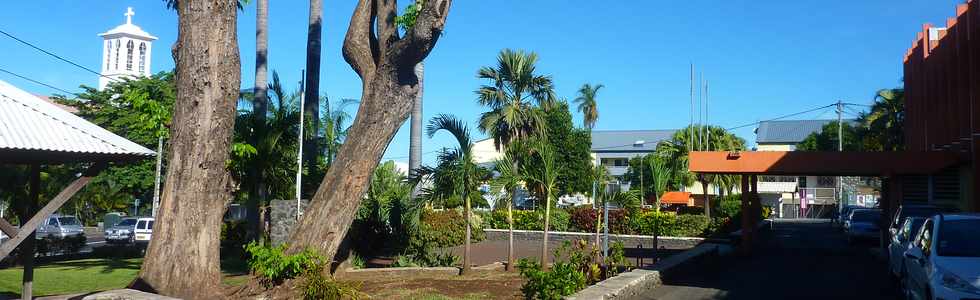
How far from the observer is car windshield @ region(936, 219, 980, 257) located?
9766mm

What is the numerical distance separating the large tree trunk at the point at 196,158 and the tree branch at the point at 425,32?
106 inches

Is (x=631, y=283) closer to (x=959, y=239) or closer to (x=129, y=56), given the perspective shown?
(x=959, y=239)

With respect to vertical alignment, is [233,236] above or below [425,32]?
below

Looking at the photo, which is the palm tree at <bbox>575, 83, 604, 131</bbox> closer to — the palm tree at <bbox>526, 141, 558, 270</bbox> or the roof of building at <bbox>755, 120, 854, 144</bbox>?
the roof of building at <bbox>755, 120, 854, 144</bbox>

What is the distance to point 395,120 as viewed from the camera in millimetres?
13641

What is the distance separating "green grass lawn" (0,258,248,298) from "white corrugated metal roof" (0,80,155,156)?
5158mm

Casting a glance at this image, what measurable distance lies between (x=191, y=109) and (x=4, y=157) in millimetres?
2860

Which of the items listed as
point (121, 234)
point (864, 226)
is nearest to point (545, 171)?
point (864, 226)

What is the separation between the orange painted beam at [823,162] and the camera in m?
20.2

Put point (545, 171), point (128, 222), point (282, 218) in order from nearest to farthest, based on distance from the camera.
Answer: point (282, 218)
point (545, 171)
point (128, 222)

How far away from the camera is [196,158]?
1226 cm

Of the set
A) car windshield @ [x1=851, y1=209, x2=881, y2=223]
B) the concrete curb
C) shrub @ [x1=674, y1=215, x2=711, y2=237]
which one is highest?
car windshield @ [x1=851, y1=209, x2=881, y2=223]

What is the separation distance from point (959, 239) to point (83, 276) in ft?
57.3

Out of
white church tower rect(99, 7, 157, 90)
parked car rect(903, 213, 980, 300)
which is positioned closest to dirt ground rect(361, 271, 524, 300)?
parked car rect(903, 213, 980, 300)
